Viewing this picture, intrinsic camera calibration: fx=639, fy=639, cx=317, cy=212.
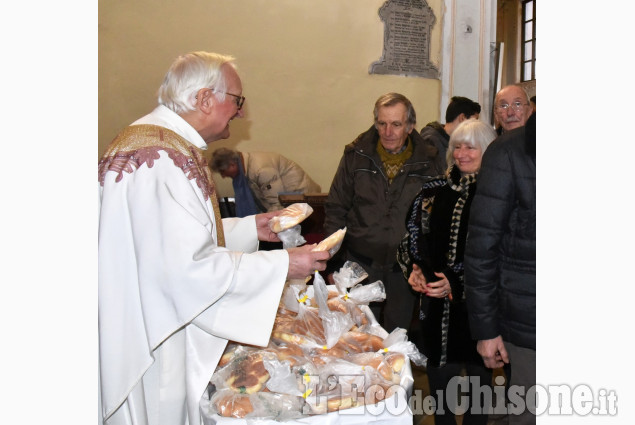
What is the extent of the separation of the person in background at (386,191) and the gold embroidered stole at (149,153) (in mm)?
2125

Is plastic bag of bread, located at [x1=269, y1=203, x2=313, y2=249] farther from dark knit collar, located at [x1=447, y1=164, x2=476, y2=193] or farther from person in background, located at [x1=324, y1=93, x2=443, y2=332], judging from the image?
person in background, located at [x1=324, y1=93, x2=443, y2=332]

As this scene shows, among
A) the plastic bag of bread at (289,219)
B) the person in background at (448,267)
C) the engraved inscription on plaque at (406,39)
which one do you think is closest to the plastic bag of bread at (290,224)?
the plastic bag of bread at (289,219)

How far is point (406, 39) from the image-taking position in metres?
8.33

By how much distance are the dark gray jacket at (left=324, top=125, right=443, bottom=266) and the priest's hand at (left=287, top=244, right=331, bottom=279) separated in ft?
6.94

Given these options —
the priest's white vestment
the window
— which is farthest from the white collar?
the window

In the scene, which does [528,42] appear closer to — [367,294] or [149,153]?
[367,294]

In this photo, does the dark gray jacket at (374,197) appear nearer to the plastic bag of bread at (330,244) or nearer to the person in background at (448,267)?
the person in background at (448,267)

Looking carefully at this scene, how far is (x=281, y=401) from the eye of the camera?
1837mm

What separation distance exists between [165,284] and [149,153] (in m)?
0.46

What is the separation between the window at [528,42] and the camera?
1443 centimetres

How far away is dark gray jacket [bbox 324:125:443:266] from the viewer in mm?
4273

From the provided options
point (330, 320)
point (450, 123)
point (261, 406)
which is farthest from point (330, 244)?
point (450, 123)

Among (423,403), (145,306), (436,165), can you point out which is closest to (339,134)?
(436,165)

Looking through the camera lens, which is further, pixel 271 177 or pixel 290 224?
pixel 271 177
